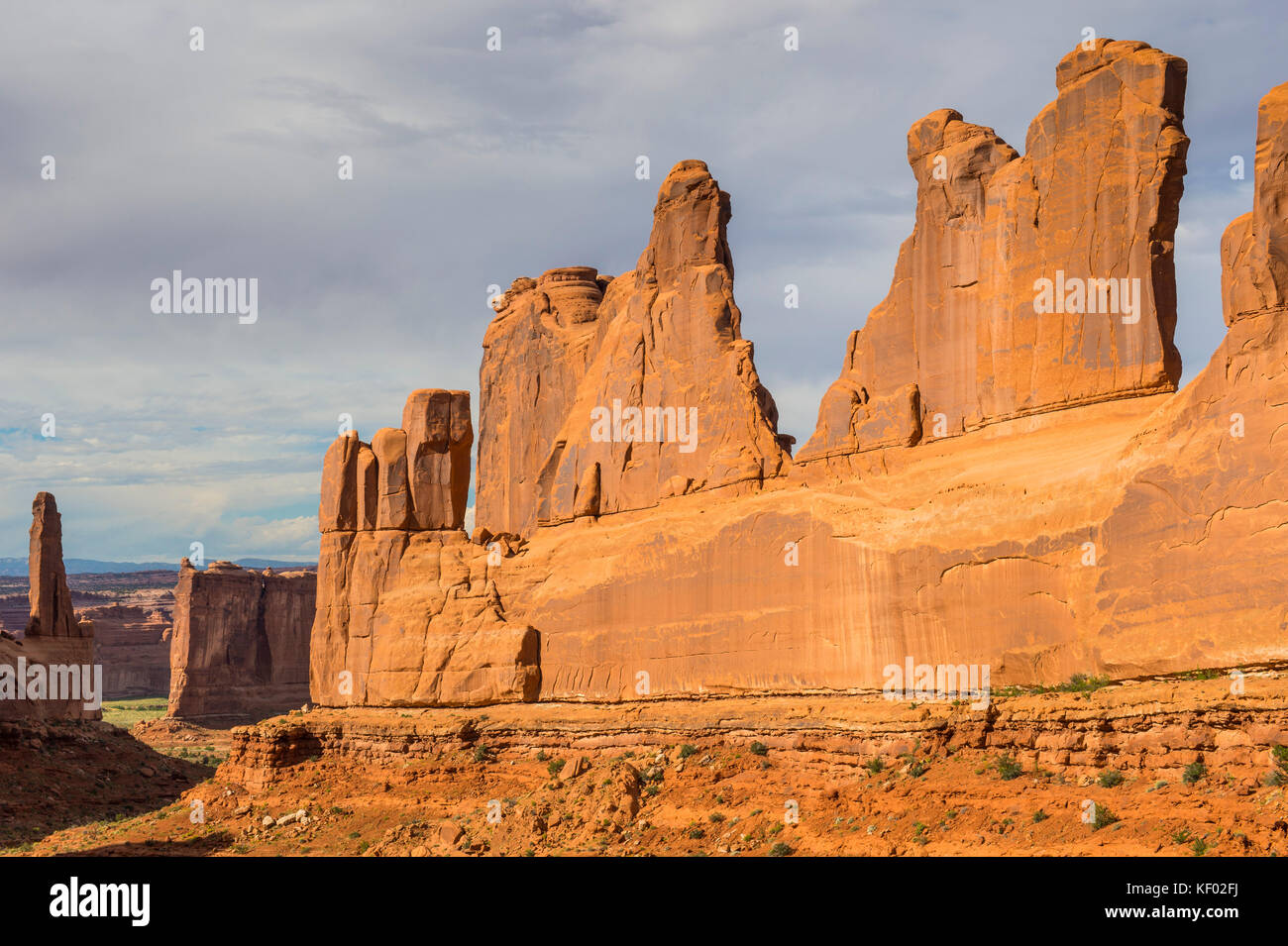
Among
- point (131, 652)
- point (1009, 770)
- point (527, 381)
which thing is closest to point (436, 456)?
point (527, 381)

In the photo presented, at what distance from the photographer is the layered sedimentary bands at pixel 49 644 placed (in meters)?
53.3

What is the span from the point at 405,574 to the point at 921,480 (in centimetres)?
1785

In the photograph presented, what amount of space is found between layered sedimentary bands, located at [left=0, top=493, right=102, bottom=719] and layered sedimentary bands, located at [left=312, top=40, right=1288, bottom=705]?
1915cm

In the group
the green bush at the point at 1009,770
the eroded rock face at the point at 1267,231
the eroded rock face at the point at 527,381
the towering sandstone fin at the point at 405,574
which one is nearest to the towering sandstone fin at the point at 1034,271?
the eroded rock face at the point at 1267,231

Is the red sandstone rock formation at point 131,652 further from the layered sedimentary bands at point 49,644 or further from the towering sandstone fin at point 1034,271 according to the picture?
the towering sandstone fin at point 1034,271

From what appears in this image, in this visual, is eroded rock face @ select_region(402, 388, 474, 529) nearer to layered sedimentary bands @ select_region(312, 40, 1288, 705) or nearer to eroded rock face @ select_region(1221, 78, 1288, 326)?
layered sedimentary bands @ select_region(312, 40, 1288, 705)

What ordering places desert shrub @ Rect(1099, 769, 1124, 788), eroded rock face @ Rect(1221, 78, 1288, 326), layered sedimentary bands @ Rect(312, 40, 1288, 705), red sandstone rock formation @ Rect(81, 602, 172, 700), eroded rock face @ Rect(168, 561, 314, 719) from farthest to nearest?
red sandstone rock formation @ Rect(81, 602, 172, 700) → eroded rock face @ Rect(168, 561, 314, 719) → layered sedimentary bands @ Rect(312, 40, 1288, 705) → eroded rock face @ Rect(1221, 78, 1288, 326) → desert shrub @ Rect(1099, 769, 1124, 788)

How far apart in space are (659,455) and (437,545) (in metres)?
8.09

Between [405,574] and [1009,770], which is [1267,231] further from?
[405,574]

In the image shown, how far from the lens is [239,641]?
87.7 meters

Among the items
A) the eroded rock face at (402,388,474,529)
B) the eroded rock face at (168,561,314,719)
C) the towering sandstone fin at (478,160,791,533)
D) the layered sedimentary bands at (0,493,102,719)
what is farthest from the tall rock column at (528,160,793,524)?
the eroded rock face at (168,561,314,719)

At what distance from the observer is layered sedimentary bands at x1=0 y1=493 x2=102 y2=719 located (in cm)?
5331
